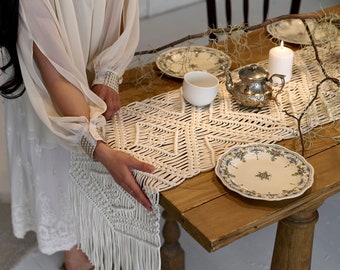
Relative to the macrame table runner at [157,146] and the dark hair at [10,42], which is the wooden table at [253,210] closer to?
the macrame table runner at [157,146]

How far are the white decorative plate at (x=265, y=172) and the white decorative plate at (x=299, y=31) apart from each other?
58cm

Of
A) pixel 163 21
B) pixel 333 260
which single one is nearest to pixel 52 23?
pixel 333 260

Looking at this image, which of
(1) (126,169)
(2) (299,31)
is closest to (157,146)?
(1) (126,169)

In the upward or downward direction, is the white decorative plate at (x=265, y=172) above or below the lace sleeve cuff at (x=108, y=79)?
below

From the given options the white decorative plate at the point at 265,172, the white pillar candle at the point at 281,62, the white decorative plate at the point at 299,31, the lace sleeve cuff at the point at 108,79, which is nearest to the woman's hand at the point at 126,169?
the white decorative plate at the point at 265,172

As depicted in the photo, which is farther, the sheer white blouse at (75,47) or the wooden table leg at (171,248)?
the wooden table leg at (171,248)

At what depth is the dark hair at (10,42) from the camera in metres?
1.31

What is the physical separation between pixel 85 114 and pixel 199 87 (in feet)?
0.93

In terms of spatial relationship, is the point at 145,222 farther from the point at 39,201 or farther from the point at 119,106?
the point at 39,201

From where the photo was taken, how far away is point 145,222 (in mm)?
Answer: 1296

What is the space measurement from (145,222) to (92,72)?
18.2 inches

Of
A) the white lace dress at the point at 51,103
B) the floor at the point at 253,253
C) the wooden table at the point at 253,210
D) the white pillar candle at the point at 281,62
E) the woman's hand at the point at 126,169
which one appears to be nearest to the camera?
the wooden table at the point at 253,210

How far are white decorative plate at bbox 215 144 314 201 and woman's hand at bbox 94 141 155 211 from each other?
0.51ft

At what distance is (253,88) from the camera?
4.91 ft
